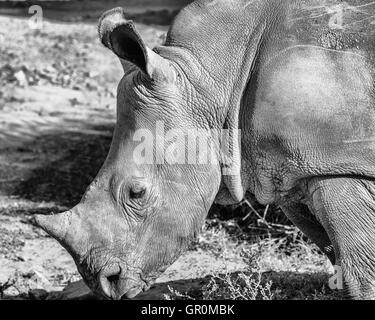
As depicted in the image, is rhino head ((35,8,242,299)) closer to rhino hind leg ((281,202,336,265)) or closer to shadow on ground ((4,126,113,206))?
rhino hind leg ((281,202,336,265))

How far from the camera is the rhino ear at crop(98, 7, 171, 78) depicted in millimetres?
4340

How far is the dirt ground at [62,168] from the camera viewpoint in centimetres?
644

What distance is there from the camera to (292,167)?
14.4ft

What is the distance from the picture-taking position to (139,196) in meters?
4.58

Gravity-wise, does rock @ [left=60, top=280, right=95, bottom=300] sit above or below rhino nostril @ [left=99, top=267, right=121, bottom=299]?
below

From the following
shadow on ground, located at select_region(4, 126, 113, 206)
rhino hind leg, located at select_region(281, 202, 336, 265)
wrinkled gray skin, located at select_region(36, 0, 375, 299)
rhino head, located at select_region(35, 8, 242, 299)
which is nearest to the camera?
wrinkled gray skin, located at select_region(36, 0, 375, 299)

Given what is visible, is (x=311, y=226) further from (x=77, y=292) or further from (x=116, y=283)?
(x=77, y=292)

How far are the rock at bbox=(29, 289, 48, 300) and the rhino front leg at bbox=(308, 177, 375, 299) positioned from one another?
99.4 inches

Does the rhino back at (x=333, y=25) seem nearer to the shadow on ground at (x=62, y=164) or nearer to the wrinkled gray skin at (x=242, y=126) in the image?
the wrinkled gray skin at (x=242, y=126)

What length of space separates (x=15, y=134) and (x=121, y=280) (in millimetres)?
6112

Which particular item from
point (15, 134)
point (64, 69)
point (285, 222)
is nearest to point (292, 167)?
point (285, 222)

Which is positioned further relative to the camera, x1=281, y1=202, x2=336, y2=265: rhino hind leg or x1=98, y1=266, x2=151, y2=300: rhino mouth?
x1=281, y1=202, x2=336, y2=265: rhino hind leg

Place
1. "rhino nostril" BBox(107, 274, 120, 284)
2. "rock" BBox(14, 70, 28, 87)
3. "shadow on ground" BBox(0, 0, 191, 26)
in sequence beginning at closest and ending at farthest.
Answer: "rhino nostril" BBox(107, 274, 120, 284)
"rock" BBox(14, 70, 28, 87)
"shadow on ground" BBox(0, 0, 191, 26)

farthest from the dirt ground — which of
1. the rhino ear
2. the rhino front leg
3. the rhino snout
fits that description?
the rhino ear
